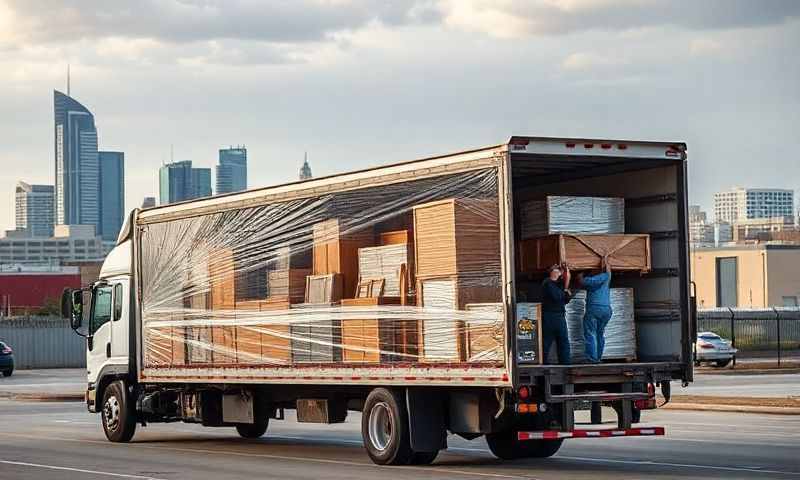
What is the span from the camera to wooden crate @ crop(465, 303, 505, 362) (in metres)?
16.4

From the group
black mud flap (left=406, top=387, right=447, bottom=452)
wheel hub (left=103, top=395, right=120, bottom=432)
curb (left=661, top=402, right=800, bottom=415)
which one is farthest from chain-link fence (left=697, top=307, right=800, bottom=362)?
black mud flap (left=406, top=387, right=447, bottom=452)

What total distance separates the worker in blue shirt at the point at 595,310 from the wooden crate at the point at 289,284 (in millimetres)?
3739

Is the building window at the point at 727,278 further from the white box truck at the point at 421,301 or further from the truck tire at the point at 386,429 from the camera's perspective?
the truck tire at the point at 386,429

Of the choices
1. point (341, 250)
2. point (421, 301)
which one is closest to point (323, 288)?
point (341, 250)

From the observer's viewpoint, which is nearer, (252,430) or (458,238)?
(458,238)

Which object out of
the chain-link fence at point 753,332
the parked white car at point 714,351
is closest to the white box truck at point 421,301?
the parked white car at point 714,351

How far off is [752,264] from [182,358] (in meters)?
89.0

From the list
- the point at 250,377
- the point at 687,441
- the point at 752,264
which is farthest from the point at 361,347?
the point at 752,264

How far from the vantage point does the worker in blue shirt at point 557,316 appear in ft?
55.9

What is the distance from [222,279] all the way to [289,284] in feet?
5.67

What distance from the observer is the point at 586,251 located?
1741 cm

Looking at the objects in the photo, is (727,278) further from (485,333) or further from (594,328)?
(485,333)

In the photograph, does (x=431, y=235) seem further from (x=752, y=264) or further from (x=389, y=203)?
(x=752, y=264)

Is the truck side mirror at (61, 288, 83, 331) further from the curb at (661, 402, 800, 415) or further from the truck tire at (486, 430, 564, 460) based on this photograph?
the curb at (661, 402, 800, 415)
